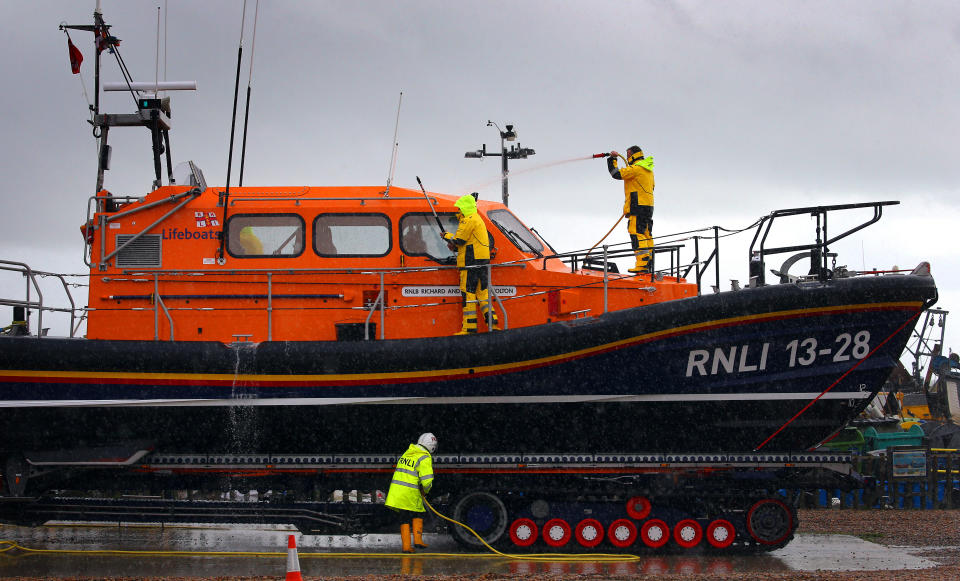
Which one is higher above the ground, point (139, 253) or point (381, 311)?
point (139, 253)

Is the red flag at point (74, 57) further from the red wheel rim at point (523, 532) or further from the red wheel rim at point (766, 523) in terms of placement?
the red wheel rim at point (766, 523)

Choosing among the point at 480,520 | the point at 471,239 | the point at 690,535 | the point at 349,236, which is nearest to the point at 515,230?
the point at 471,239

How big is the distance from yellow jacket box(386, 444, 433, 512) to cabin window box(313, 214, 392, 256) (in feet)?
6.40

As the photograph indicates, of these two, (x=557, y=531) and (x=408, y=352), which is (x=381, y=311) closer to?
(x=408, y=352)

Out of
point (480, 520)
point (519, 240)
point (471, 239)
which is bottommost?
point (480, 520)

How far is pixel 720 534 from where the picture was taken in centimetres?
789

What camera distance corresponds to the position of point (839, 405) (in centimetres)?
735

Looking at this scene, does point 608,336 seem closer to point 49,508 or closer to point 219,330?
point 219,330

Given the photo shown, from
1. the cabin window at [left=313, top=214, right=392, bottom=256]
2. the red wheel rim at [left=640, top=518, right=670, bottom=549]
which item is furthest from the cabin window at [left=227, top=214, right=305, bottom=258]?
the red wheel rim at [left=640, top=518, right=670, bottom=549]

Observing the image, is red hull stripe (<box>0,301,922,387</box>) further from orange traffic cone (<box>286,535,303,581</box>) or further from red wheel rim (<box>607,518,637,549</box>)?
orange traffic cone (<box>286,535,303,581</box>)

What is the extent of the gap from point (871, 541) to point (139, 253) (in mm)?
8205

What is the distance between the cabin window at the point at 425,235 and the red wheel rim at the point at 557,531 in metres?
2.67

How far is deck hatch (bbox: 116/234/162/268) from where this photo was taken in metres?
8.18

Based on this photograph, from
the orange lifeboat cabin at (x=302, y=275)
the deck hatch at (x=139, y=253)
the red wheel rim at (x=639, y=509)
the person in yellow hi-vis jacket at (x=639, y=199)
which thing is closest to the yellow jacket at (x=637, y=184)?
the person in yellow hi-vis jacket at (x=639, y=199)
